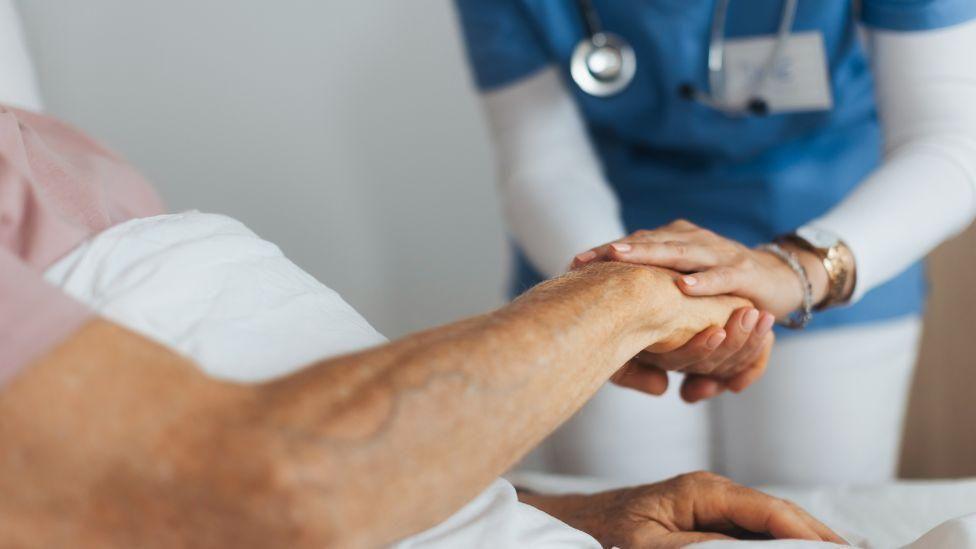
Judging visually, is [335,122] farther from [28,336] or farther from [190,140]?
[28,336]

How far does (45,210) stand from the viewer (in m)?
0.71

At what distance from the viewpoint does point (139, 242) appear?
0.73 metres

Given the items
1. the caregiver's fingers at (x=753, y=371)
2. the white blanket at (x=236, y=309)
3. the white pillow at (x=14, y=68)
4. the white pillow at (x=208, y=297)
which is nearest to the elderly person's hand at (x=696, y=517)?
the white blanket at (x=236, y=309)

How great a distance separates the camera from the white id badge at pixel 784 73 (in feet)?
4.13

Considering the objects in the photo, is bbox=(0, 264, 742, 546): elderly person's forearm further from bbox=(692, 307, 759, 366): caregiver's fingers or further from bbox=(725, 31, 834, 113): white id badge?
bbox=(725, 31, 834, 113): white id badge

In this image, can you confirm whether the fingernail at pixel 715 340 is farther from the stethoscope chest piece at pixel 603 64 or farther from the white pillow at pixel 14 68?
the white pillow at pixel 14 68

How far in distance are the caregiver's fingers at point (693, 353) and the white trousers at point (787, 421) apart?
36cm

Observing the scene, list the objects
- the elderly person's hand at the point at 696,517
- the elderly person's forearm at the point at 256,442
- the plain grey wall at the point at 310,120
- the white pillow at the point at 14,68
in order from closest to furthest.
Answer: the elderly person's forearm at the point at 256,442 → the elderly person's hand at the point at 696,517 → the white pillow at the point at 14,68 → the plain grey wall at the point at 310,120

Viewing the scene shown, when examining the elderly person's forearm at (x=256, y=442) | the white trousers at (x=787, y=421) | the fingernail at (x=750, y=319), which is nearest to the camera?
the elderly person's forearm at (x=256, y=442)

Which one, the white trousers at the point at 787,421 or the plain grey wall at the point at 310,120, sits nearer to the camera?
the white trousers at the point at 787,421

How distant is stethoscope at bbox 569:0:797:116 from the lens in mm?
1276

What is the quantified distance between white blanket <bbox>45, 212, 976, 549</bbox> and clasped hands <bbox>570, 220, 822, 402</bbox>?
0.76 ft

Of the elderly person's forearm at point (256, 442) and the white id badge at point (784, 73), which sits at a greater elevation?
the white id badge at point (784, 73)

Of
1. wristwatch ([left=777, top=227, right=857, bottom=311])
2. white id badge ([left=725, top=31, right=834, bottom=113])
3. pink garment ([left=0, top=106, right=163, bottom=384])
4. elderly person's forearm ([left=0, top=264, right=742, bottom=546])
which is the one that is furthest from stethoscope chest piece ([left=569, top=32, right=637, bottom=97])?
elderly person's forearm ([left=0, top=264, right=742, bottom=546])
